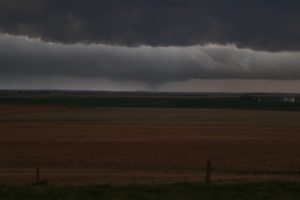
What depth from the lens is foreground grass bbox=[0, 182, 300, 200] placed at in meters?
13.6

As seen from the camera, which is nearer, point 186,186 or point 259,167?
point 186,186

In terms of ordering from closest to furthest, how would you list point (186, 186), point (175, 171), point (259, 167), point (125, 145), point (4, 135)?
point (186, 186)
point (175, 171)
point (259, 167)
point (125, 145)
point (4, 135)

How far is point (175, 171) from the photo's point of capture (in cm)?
2939

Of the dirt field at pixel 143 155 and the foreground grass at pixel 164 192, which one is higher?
the foreground grass at pixel 164 192

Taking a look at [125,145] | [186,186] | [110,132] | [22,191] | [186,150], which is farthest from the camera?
[110,132]

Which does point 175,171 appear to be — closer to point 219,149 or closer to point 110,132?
point 219,149

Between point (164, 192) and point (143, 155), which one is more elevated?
point (164, 192)

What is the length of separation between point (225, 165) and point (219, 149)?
426 inches

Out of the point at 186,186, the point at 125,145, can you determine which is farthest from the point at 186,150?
the point at 186,186

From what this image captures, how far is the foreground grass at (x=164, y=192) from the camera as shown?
44.5 feet

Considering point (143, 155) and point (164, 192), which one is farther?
point (143, 155)

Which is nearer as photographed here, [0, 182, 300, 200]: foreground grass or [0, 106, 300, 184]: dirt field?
[0, 182, 300, 200]: foreground grass

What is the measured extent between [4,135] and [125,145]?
14480 millimetres

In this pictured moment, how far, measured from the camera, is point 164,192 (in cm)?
1427
